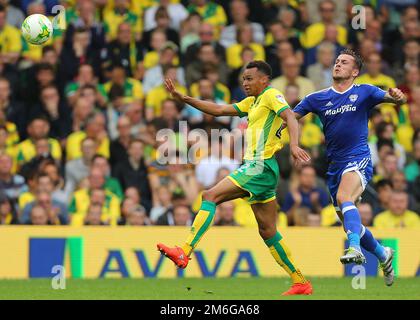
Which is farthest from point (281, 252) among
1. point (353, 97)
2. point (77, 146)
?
point (77, 146)

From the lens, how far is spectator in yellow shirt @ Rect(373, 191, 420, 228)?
58.8 ft

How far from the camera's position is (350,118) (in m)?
12.6

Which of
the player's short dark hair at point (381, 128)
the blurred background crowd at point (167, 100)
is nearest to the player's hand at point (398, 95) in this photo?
the blurred background crowd at point (167, 100)

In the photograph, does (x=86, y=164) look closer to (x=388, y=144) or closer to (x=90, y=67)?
(x=90, y=67)

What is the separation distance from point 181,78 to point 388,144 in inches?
144

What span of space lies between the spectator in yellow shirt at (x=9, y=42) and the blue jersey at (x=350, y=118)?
8550mm

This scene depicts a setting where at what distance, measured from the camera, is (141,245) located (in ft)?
55.5

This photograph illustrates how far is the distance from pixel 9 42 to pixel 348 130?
8.97 metres

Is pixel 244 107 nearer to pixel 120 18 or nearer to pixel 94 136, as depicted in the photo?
pixel 94 136

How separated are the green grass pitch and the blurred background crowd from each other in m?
1.85

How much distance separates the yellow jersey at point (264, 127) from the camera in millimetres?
12656

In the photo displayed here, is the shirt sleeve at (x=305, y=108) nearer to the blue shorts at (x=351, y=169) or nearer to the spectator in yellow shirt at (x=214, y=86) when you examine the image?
the blue shorts at (x=351, y=169)

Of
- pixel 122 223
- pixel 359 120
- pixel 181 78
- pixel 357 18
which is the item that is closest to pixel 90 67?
pixel 181 78

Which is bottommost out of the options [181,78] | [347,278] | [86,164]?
[347,278]
